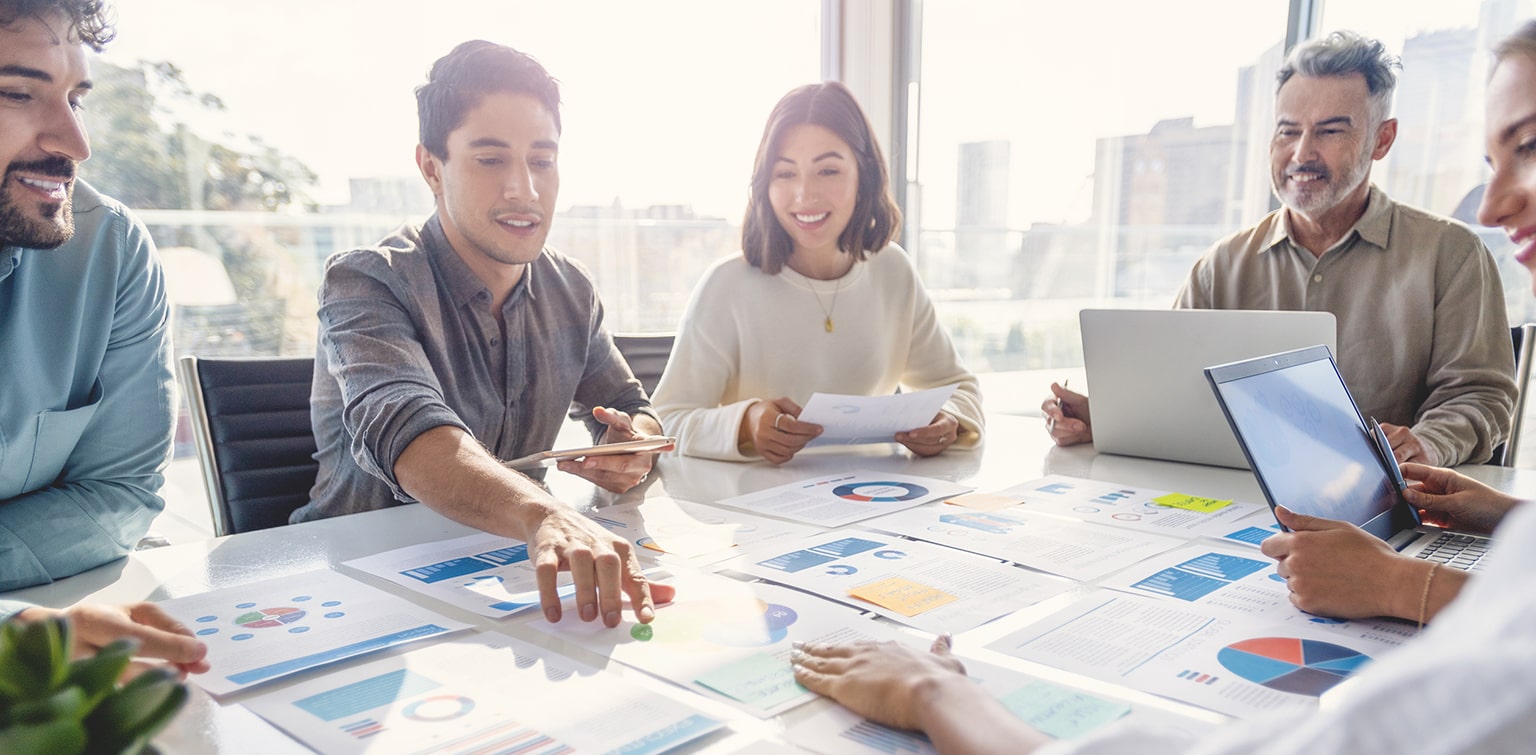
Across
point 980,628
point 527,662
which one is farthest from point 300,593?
point 980,628

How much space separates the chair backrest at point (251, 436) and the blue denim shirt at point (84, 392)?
19 cm

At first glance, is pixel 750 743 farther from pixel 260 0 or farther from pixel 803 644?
pixel 260 0

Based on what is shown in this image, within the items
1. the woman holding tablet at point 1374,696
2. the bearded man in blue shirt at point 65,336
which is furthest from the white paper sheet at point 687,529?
the bearded man in blue shirt at point 65,336

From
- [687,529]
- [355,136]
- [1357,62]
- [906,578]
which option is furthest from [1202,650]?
[355,136]

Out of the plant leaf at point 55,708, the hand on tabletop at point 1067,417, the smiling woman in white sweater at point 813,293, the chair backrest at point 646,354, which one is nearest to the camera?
the plant leaf at point 55,708

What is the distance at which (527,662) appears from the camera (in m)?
0.85

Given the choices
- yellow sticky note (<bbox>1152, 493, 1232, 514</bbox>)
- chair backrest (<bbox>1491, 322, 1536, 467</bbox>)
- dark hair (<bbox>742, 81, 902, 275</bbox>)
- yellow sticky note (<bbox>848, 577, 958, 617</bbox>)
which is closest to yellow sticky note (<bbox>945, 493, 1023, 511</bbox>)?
yellow sticky note (<bbox>1152, 493, 1232, 514</bbox>)

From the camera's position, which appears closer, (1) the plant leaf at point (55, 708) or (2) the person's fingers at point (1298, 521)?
(1) the plant leaf at point (55, 708)

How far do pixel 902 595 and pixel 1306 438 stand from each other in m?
0.58

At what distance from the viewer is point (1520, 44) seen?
110 cm

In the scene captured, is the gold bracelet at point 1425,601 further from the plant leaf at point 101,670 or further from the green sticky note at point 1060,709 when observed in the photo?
the plant leaf at point 101,670

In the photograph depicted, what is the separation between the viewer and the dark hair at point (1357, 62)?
6.95 ft

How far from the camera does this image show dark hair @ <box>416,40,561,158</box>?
67.8 inches

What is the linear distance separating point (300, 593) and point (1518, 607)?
1.05 meters
